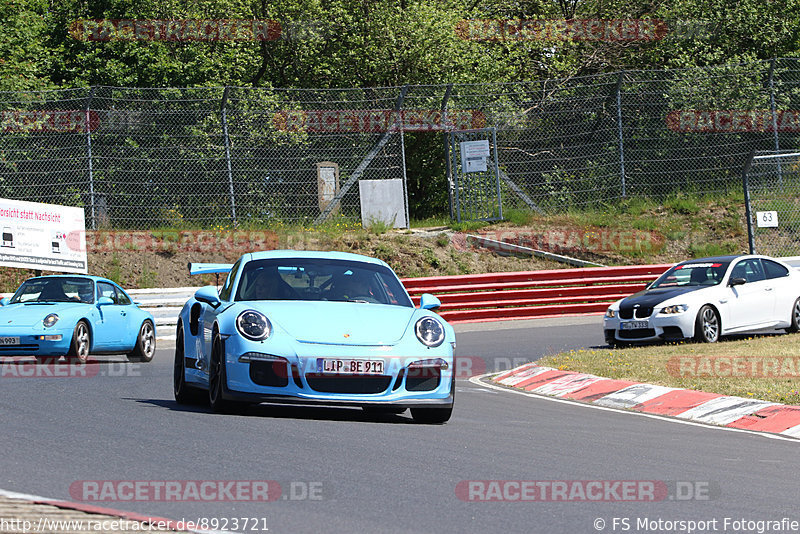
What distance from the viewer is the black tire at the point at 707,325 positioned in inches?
624

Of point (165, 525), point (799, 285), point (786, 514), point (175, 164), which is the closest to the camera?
point (165, 525)

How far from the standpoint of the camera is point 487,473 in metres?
6.68

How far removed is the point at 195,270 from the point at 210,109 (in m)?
15.6

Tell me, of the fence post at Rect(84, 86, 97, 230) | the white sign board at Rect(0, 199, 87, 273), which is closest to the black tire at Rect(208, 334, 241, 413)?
the white sign board at Rect(0, 199, 87, 273)

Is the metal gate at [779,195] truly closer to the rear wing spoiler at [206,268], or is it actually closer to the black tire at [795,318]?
the black tire at [795,318]

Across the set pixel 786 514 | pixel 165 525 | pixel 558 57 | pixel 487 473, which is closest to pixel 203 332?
pixel 487 473

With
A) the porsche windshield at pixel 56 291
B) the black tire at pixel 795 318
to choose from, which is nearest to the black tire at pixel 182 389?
the porsche windshield at pixel 56 291

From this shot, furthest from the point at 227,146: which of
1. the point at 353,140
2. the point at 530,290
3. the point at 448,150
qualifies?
the point at 530,290

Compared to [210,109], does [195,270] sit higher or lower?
lower

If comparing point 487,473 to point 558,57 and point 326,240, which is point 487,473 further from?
point 558,57

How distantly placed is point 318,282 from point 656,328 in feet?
25.7

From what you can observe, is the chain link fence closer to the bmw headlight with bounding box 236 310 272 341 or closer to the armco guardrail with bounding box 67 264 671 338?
the armco guardrail with bounding box 67 264 671 338

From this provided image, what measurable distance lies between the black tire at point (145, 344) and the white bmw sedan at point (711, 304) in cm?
666

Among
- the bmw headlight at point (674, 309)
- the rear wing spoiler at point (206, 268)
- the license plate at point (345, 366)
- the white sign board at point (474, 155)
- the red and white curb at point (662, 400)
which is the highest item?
the white sign board at point (474, 155)
